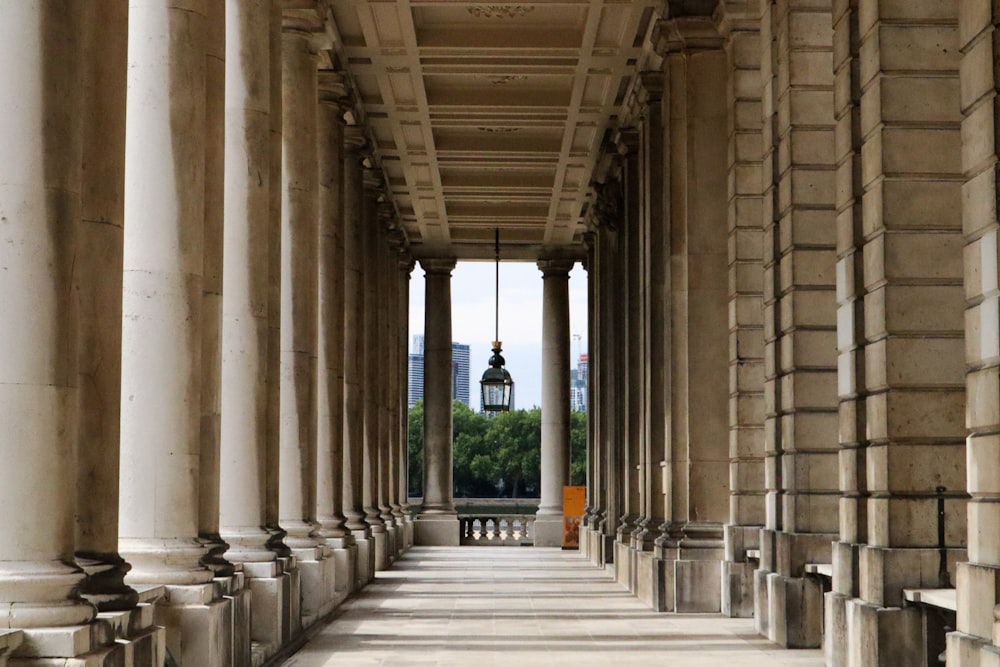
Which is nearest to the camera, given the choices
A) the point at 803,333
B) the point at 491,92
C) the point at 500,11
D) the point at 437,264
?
the point at 803,333

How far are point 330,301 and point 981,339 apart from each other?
108ft

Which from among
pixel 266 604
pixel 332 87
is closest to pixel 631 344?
pixel 332 87

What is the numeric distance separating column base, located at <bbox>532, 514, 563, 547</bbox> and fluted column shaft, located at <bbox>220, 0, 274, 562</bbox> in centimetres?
5986

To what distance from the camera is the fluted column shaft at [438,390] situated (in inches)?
3696

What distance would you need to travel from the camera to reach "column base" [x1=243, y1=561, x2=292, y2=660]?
33.4 metres

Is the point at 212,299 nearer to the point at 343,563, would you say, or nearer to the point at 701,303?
the point at 701,303

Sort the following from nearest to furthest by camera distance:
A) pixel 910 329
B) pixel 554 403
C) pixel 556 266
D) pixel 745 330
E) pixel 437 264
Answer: pixel 910 329, pixel 745 330, pixel 437 264, pixel 556 266, pixel 554 403

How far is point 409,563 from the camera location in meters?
73.8

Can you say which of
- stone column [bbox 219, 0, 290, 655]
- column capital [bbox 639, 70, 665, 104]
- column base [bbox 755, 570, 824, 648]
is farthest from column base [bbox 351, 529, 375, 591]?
column base [bbox 755, 570, 824, 648]

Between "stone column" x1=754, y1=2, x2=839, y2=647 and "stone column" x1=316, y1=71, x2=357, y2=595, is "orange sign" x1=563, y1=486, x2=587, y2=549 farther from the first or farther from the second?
"stone column" x1=754, y1=2, x2=839, y2=647

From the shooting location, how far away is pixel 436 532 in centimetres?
9325

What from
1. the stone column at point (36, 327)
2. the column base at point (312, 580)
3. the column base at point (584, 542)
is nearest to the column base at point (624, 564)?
the column base at point (312, 580)

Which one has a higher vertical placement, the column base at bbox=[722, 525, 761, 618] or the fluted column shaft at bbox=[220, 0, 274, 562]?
the fluted column shaft at bbox=[220, 0, 274, 562]

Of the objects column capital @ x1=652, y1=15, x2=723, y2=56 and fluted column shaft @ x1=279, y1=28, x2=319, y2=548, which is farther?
column capital @ x1=652, y1=15, x2=723, y2=56
